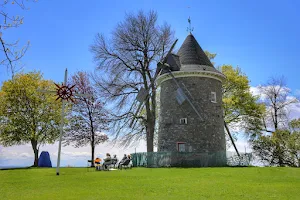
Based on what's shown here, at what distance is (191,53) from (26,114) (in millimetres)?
19100

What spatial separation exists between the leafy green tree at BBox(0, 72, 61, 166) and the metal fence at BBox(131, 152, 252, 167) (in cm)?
1185

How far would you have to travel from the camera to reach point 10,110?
3319 cm

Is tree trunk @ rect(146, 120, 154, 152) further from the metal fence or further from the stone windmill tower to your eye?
the metal fence

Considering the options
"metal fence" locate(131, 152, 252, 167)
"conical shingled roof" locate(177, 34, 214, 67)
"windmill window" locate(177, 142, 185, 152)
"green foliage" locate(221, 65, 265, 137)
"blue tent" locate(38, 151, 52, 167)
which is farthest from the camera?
"green foliage" locate(221, 65, 265, 137)

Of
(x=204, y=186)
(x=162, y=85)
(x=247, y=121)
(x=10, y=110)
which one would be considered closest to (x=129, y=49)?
(x=162, y=85)

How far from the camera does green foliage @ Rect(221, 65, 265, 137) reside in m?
36.7

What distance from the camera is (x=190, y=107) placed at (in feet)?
91.6

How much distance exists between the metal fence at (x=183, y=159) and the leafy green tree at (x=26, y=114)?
38.9ft

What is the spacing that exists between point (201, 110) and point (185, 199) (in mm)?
19023

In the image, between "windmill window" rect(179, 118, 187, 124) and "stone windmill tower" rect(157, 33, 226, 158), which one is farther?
"windmill window" rect(179, 118, 187, 124)

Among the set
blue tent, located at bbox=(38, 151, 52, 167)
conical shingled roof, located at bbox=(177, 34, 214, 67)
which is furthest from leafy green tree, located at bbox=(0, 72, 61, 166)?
conical shingled roof, located at bbox=(177, 34, 214, 67)

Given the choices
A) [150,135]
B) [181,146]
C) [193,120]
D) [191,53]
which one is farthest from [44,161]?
[191,53]

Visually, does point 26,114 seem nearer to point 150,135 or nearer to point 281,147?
point 150,135

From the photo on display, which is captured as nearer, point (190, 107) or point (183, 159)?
point (183, 159)
